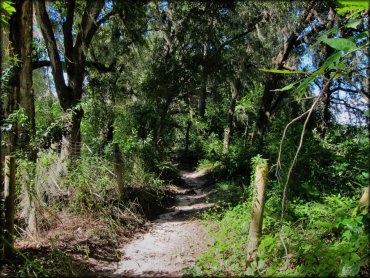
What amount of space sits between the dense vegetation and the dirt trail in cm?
34

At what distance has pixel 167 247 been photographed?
5.75m

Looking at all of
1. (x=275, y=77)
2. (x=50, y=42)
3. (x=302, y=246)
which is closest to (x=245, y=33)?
(x=275, y=77)

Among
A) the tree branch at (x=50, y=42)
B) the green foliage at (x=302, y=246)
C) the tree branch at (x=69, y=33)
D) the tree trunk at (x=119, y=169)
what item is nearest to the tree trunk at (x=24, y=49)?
the tree branch at (x=50, y=42)

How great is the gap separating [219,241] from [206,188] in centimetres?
672

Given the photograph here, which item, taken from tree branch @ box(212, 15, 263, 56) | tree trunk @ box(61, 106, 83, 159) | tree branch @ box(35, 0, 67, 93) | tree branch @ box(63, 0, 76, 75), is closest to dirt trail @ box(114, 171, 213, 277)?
tree trunk @ box(61, 106, 83, 159)

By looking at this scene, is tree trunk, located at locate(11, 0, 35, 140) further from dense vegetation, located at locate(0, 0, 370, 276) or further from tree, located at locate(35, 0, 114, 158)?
tree, located at locate(35, 0, 114, 158)

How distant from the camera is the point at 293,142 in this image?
23.6 feet

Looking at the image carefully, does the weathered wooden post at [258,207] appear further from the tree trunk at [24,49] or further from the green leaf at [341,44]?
the tree trunk at [24,49]

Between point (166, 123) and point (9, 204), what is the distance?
12363 millimetres

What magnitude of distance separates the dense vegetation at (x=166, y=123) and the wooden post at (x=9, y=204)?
0.20 feet

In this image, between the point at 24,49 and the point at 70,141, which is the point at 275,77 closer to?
the point at 70,141

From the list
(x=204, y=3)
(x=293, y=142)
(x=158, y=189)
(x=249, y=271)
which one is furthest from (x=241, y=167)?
(x=249, y=271)

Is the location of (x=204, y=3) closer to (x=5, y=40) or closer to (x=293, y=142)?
(x=293, y=142)

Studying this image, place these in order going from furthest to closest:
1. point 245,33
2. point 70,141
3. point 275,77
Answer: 1. point 245,33
2. point 275,77
3. point 70,141
